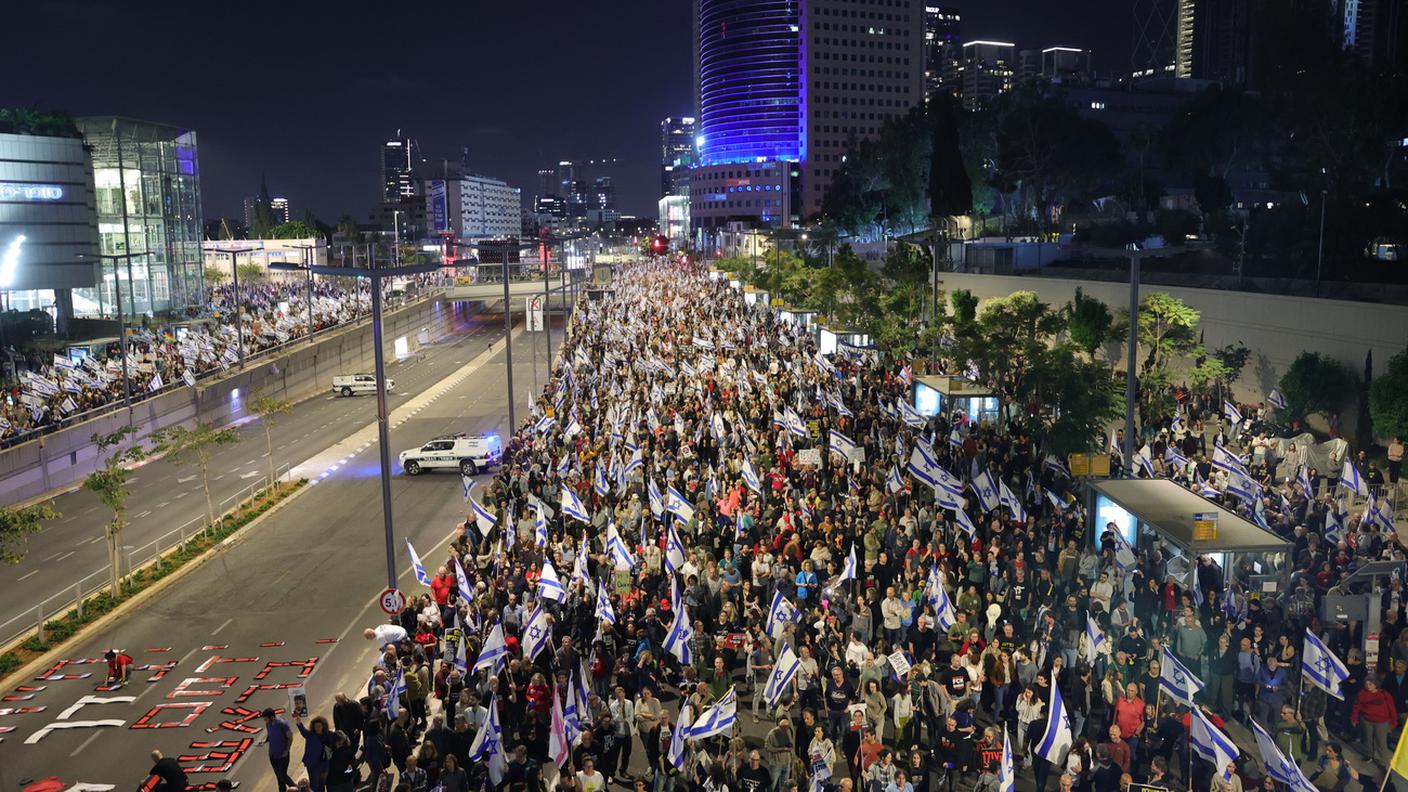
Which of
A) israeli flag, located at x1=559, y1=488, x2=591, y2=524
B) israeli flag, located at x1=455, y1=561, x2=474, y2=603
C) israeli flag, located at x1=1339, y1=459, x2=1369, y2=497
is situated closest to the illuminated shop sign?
israeli flag, located at x1=559, y1=488, x2=591, y2=524

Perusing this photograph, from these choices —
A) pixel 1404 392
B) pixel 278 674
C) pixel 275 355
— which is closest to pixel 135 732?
pixel 278 674

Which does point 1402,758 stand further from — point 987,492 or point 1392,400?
point 1392,400

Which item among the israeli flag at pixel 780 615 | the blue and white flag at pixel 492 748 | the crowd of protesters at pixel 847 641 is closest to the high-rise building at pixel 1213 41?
the crowd of protesters at pixel 847 641

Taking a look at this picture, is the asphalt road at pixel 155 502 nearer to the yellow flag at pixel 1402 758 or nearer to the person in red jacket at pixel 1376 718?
the yellow flag at pixel 1402 758

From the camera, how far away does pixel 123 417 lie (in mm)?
40781

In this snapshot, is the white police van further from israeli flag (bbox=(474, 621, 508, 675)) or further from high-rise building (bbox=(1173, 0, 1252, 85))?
high-rise building (bbox=(1173, 0, 1252, 85))

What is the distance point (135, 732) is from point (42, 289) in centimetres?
7327

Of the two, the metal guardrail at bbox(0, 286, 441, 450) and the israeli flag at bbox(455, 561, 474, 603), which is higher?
the israeli flag at bbox(455, 561, 474, 603)

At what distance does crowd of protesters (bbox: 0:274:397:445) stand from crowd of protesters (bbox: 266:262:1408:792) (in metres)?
22.2

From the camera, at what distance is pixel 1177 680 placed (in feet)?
42.5

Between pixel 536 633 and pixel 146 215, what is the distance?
86.7 meters

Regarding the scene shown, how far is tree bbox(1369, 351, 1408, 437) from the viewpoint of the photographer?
82.3ft

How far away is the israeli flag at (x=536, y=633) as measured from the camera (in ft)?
52.4

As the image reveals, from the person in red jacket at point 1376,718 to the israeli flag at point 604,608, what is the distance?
10095 mm
